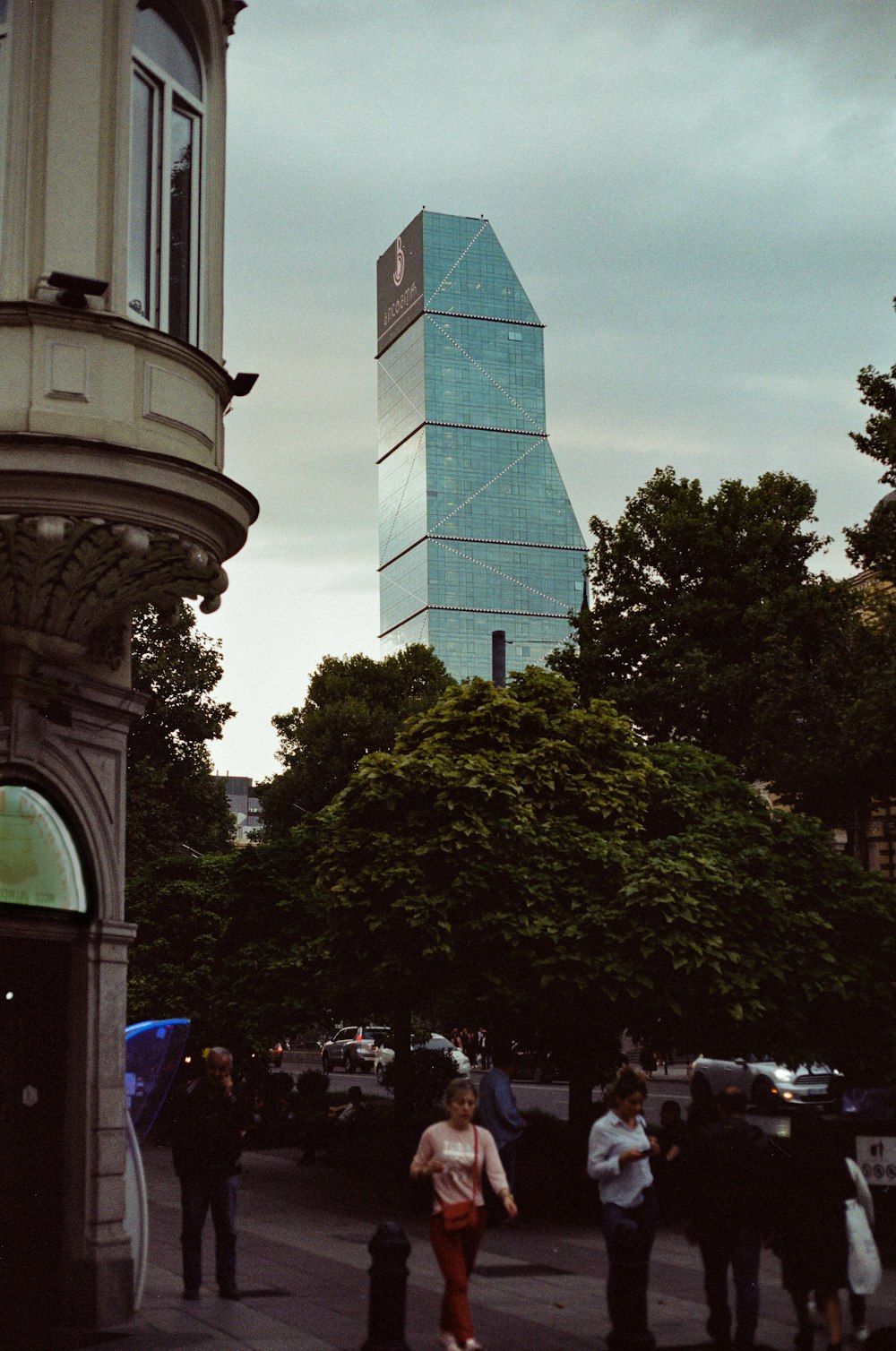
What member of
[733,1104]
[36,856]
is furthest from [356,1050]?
[733,1104]

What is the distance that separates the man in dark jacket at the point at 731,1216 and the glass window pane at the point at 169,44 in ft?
27.6

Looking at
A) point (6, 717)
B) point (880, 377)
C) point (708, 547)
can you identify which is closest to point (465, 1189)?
point (6, 717)

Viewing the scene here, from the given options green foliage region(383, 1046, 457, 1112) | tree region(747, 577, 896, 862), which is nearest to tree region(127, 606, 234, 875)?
green foliage region(383, 1046, 457, 1112)

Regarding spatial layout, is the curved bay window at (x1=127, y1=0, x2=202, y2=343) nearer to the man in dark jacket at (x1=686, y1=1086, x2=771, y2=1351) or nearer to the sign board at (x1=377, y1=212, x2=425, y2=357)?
the man in dark jacket at (x1=686, y1=1086, x2=771, y2=1351)

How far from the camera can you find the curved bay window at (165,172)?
11.1 meters

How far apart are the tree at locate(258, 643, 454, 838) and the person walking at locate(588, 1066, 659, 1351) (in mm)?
43530

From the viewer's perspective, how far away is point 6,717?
411 inches

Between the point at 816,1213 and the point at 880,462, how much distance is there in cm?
1939

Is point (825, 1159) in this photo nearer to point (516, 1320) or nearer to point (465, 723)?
point (516, 1320)

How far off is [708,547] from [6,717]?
31400 millimetres

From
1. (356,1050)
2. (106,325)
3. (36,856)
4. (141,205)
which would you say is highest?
(141,205)

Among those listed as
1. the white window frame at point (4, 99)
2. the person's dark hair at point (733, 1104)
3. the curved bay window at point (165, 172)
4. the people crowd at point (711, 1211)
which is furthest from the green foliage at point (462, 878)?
the white window frame at point (4, 99)

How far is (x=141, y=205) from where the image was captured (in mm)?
11094

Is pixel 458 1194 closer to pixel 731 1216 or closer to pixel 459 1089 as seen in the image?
pixel 459 1089
